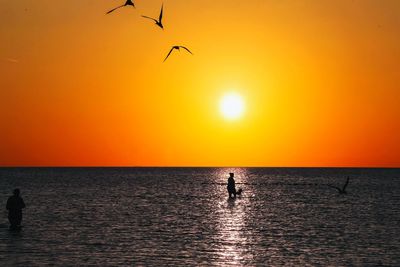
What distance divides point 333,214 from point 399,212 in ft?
27.3

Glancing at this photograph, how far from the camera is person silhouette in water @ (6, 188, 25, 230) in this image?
35344 millimetres

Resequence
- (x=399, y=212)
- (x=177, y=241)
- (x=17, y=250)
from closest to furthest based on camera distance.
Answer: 1. (x=17, y=250)
2. (x=177, y=241)
3. (x=399, y=212)

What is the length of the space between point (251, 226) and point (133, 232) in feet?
31.5

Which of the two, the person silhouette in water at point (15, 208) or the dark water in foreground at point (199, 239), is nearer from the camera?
the dark water in foreground at point (199, 239)

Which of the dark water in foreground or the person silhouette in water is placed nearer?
the dark water in foreground

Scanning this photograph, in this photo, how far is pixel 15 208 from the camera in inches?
1422

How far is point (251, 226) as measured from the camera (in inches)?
1864

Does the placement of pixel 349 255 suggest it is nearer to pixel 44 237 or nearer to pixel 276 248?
pixel 276 248

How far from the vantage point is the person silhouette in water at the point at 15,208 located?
3534cm

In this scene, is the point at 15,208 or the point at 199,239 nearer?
the point at 15,208

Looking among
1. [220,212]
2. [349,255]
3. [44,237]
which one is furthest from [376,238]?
[220,212]

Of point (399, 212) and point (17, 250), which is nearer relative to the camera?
point (17, 250)

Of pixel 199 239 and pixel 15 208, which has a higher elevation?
pixel 15 208

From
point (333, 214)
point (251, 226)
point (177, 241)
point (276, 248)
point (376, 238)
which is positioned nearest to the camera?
point (276, 248)
